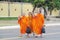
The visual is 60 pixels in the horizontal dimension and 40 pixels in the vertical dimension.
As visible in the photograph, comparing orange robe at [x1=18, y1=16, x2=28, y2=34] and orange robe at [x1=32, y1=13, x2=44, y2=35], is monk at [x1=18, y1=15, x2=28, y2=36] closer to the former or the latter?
orange robe at [x1=18, y1=16, x2=28, y2=34]

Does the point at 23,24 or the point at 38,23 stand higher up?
the point at 38,23

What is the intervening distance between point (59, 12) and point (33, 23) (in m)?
47.8

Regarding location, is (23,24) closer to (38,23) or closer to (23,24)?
(23,24)

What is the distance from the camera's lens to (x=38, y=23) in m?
17.3

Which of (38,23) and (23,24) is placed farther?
(23,24)

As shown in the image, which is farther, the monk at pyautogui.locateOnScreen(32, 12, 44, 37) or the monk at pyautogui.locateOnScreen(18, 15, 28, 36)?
the monk at pyautogui.locateOnScreen(18, 15, 28, 36)

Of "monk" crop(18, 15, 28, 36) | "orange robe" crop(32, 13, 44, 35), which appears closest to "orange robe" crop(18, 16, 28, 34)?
"monk" crop(18, 15, 28, 36)

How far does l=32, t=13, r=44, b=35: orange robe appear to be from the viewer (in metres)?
17.2

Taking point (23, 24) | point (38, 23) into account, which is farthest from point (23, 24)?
point (38, 23)

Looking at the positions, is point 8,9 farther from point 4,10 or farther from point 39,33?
point 39,33

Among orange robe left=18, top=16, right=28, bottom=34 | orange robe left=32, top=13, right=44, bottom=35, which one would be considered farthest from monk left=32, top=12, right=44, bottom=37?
orange robe left=18, top=16, right=28, bottom=34

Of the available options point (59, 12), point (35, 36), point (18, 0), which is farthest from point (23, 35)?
point (59, 12)

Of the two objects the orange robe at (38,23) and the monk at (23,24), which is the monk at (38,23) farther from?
the monk at (23,24)

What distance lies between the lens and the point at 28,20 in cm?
1745
